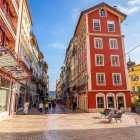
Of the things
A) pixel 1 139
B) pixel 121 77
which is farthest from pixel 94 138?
pixel 121 77

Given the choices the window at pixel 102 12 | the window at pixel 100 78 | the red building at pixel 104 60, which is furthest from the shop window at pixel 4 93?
the window at pixel 102 12

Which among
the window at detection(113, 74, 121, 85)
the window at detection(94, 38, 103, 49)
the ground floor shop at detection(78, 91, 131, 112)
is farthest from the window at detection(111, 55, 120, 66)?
the ground floor shop at detection(78, 91, 131, 112)

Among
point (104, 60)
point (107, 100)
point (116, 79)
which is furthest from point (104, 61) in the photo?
point (107, 100)

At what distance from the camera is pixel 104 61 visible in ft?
110

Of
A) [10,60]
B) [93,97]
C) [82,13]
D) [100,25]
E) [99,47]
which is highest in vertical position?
[82,13]

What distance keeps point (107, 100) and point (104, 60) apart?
669 cm

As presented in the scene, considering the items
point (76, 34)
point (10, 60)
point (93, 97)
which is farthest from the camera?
point (76, 34)

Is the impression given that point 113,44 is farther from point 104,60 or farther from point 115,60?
point 104,60

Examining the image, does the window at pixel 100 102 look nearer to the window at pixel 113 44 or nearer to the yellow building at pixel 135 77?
the window at pixel 113 44

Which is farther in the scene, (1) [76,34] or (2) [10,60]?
(1) [76,34]

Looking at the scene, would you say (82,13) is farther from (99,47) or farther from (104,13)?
(99,47)

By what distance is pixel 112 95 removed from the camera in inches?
1272

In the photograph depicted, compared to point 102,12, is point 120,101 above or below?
below

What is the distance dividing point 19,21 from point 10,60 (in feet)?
46.4
